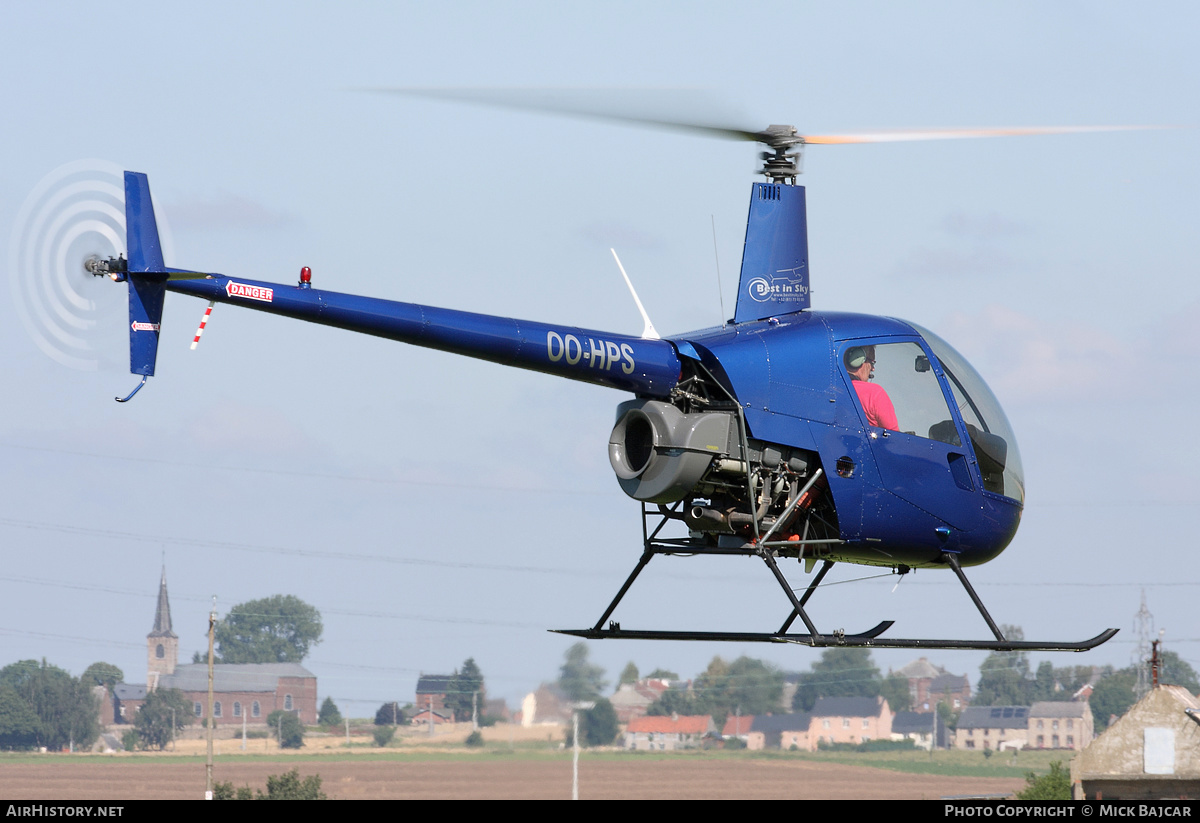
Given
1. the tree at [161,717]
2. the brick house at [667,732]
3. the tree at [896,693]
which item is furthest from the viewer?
the tree at [896,693]

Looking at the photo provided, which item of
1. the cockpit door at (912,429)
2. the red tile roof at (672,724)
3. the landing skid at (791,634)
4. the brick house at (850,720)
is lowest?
the brick house at (850,720)

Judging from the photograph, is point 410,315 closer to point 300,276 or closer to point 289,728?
point 300,276

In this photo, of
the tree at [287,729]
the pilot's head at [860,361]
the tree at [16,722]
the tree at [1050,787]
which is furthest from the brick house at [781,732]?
the pilot's head at [860,361]

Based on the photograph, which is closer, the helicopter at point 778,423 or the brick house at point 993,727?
the helicopter at point 778,423

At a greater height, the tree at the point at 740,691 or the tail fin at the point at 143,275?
the tail fin at the point at 143,275

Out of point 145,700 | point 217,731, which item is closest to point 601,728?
point 217,731

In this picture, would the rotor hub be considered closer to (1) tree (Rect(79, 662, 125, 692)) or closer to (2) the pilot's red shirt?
(2) the pilot's red shirt

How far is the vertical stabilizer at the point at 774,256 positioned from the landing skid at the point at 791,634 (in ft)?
9.05

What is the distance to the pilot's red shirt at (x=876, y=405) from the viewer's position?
48.2 feet

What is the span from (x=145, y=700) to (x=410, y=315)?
55.1 m

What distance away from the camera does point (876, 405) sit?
48.3ft

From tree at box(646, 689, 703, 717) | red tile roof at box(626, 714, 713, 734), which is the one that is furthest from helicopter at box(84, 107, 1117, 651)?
tree at box(646, 689, 703, 717)

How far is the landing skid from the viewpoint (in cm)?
1405

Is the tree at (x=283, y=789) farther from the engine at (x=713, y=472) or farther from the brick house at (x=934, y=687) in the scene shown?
the engine at (x=713, y=472)
